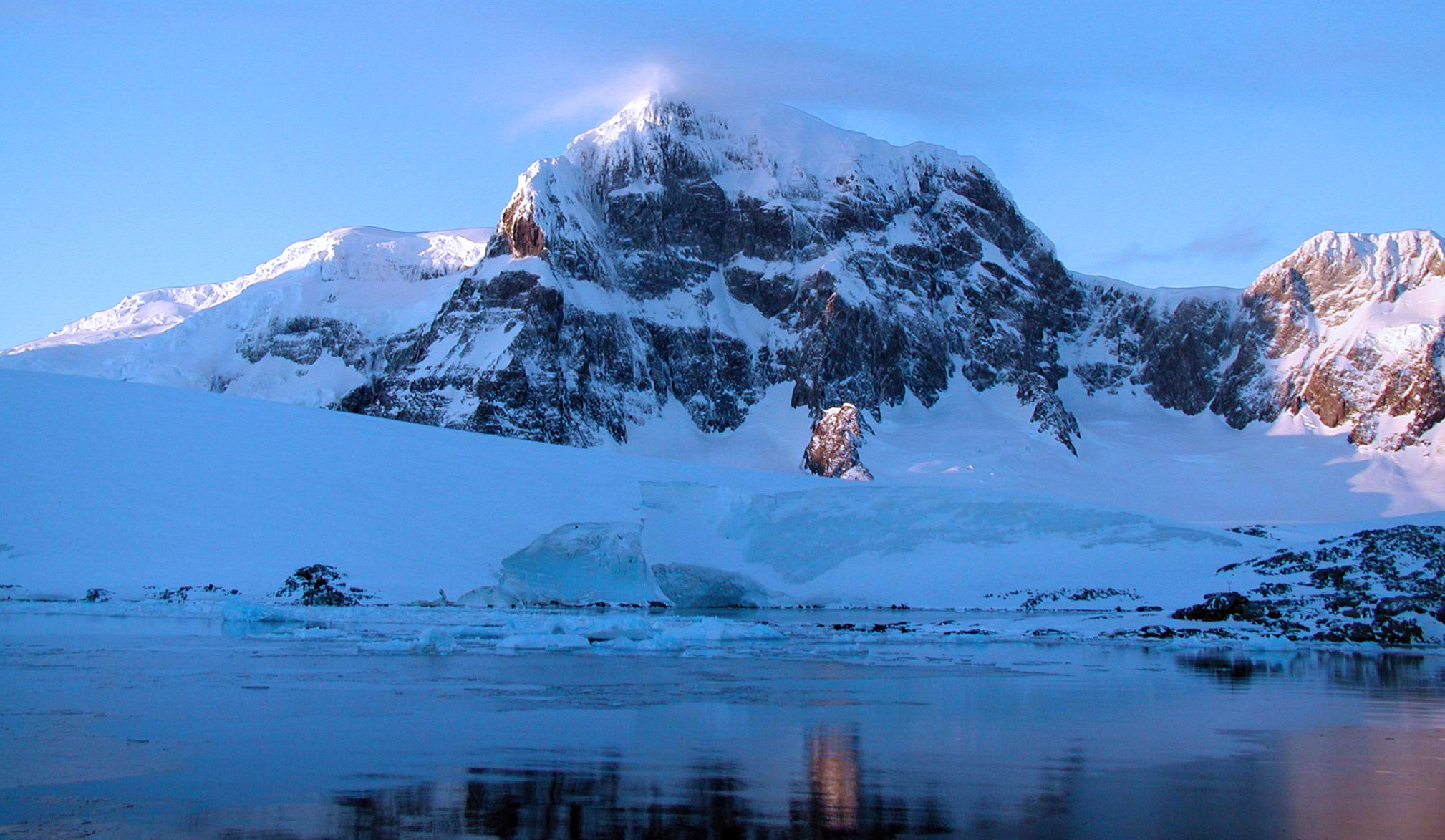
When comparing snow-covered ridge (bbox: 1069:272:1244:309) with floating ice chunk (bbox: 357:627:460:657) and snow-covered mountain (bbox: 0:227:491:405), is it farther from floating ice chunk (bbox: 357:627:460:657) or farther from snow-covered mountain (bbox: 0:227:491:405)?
floating ice chunk (bbox: 357:627:460:657)

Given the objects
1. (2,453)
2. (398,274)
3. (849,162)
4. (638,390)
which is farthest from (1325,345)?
(2,453)

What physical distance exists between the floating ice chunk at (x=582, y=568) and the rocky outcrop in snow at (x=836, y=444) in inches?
2516

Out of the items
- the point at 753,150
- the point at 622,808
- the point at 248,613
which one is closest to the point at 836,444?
the point at 753,150

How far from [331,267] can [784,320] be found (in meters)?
67.6

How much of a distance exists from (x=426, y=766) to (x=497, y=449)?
39993mm

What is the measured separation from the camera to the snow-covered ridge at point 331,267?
166 meters

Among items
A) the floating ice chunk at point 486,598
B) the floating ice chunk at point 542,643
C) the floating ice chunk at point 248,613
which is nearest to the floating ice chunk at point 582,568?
the floating ice chunk at point 486,598

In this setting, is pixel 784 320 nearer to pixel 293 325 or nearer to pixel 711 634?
pixel 293 325

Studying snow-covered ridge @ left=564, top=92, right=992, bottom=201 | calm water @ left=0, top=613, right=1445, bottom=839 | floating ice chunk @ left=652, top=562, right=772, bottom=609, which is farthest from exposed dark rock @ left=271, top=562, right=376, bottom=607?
snow-covered ridge @ left=564, top=92, right=992, bottom=201

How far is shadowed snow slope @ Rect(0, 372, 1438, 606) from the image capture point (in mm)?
34562

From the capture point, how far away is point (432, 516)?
132ft

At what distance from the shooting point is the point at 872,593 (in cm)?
4147

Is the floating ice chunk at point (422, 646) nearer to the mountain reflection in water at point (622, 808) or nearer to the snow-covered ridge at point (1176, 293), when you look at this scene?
the mountain reflection in water at point (622, 808)

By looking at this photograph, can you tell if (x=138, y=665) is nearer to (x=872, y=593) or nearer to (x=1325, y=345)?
(x=872, y=593)
